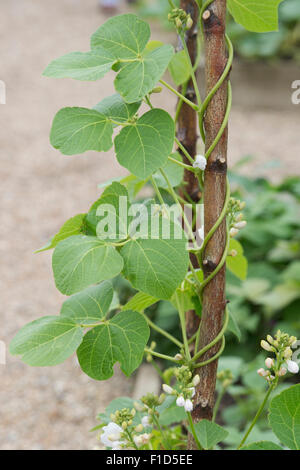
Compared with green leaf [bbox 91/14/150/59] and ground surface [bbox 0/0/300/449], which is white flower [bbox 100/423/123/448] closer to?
green leaf [bbox 91/14/150/59]

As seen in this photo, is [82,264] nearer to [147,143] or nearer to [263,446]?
[147,143]

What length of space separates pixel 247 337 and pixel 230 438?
0.76 meters

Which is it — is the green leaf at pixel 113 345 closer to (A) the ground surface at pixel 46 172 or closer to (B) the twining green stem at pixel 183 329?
(B) the twining green stem at pixel 183 329

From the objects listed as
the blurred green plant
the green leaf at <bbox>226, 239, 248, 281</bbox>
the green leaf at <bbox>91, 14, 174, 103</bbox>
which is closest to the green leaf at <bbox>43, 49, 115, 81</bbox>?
the green leaf at <bbox>91, 14, 174, 103</bbox>

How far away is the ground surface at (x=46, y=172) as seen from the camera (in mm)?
2059

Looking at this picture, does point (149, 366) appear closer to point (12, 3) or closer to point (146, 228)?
point (146, 228)

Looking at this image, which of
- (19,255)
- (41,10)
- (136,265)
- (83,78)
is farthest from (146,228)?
(41,10)

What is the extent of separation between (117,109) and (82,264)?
0.19 m

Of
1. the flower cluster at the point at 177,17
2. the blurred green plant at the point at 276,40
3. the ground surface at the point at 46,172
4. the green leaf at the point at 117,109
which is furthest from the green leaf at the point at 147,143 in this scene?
the blurred green plant at the point at 276,40

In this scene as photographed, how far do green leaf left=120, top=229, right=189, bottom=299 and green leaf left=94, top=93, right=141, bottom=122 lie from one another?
0.15m

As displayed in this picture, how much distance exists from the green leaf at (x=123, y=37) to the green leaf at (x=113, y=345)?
0.30m

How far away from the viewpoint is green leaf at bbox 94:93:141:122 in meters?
0.63

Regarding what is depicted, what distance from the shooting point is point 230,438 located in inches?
52.4

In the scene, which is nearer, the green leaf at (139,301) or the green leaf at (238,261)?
the green leaf at (139,301)
